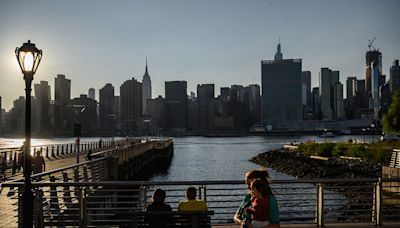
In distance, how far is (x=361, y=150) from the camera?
59.9 meters

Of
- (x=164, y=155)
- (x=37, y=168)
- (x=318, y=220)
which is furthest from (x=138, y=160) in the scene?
(x=318, y=220)

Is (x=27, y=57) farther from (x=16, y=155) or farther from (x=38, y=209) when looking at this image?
(x=16, y=155)

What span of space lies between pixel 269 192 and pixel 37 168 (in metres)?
19.8

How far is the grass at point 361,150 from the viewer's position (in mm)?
50344

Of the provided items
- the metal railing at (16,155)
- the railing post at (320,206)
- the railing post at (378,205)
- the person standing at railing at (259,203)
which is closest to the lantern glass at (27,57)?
the person standing at railing at (259,203)

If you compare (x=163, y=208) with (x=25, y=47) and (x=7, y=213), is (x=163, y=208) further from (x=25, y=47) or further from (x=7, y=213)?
(x=7, y=213)

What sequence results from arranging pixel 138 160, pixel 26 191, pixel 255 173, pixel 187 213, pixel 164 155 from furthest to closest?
pixel 164 155 < pixel 138 160 < pixel 26 191 < pixel 187 213 < pixel 255 173

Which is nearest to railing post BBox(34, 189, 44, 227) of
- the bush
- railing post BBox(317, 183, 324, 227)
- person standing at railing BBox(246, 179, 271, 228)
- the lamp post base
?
the lamp post base

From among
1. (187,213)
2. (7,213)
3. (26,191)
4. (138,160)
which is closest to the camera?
(187,213)

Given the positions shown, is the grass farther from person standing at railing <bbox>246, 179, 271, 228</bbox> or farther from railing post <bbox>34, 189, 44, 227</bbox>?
person standing at railing <bbox>246, 179, 271, 228</bbox>

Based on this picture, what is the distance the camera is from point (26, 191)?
10195mm

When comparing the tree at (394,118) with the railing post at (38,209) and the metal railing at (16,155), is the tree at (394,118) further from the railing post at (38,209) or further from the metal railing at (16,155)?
the railing post at (38,209)

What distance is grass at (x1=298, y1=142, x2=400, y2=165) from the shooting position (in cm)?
5034

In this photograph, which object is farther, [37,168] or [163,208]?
[37,168]
